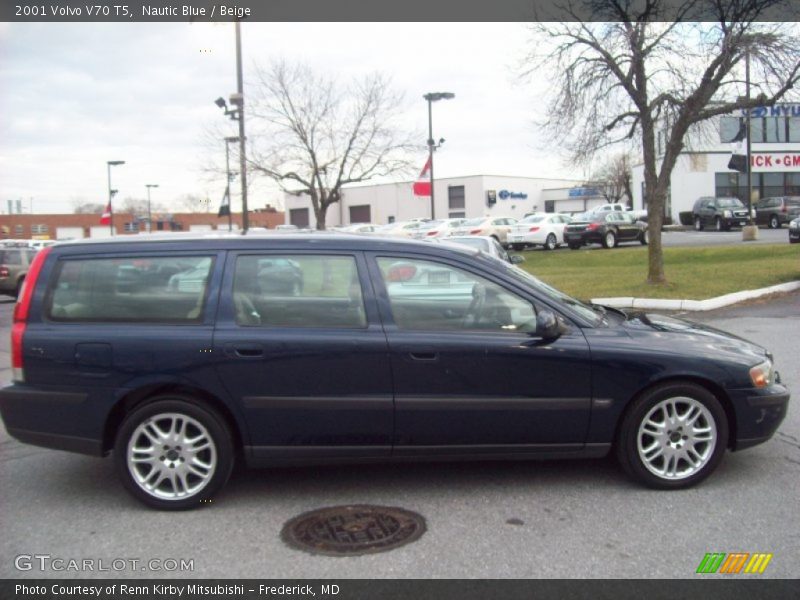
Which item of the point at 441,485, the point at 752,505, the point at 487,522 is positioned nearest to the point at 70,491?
the point at 441,485

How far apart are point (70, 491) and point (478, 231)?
28.5 meters

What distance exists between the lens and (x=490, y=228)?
33094 millimetres

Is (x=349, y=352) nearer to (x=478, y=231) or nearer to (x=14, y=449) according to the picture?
(x=14, y=449)

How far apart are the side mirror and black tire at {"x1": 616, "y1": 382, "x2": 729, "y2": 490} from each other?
A: 69 cm

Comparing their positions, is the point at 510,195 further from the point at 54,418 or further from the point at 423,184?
the point at 54,418

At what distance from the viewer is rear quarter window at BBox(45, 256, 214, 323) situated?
4605mm

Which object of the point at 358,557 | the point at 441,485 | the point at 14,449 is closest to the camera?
the point at 358,557

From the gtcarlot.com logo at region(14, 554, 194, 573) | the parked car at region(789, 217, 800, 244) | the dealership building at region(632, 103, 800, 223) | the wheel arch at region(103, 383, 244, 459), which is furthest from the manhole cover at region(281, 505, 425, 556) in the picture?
the dealership building at region(632, 103, 800, 223)

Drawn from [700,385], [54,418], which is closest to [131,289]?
[54,418]

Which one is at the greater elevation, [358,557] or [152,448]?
[152,448]

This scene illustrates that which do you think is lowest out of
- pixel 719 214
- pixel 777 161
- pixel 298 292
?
pixel 298 292

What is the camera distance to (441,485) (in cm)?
488

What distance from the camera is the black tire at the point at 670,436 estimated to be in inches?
183

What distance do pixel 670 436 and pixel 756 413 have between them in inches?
23.0
